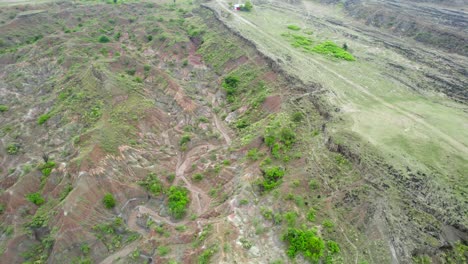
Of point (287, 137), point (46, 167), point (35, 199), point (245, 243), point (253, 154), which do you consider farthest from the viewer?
point (253, 154)

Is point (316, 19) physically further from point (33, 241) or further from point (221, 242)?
point (33, 241)

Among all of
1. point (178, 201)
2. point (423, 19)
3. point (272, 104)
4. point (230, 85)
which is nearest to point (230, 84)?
point (230, 85)

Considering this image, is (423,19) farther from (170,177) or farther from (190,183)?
(170,177)

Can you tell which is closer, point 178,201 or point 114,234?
point 114,234

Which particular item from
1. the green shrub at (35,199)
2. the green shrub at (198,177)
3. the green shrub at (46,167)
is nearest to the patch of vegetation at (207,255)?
the green shrub at (198,177)

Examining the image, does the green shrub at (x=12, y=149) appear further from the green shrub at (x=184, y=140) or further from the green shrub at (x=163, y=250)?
the green shrub at (x=163, y=250)

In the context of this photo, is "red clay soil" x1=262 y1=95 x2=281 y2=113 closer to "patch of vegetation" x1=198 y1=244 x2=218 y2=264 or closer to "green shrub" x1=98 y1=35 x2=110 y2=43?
"patch of vegetation" x1=198 y1=244 x2=218 y2=264
